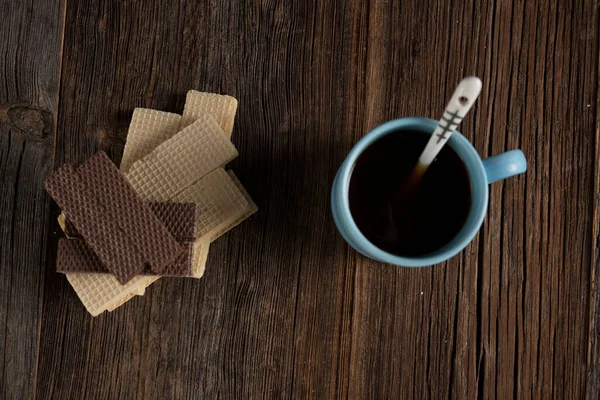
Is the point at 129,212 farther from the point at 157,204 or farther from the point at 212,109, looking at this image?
the point at 212,109

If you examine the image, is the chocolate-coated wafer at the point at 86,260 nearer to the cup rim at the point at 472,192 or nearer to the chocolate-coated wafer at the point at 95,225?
the chocolate-coated wafer at the point at 95,225

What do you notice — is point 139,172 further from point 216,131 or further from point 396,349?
point 396,349

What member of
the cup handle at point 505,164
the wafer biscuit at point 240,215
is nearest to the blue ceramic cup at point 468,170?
the cup handle at point 505,164

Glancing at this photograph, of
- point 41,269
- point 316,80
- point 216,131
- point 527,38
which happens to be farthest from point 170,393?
point 527,38

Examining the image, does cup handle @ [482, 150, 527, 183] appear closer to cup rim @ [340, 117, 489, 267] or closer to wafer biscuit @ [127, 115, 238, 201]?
cup rim @ [340, 117, 489, 267]

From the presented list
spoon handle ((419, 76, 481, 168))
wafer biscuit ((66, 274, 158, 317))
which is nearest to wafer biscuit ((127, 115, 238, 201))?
wafer biscuit ((66, 274, 158, 317))

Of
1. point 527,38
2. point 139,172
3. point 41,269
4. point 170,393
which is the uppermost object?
point 527,38

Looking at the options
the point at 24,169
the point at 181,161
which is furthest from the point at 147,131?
the point at 24,169
